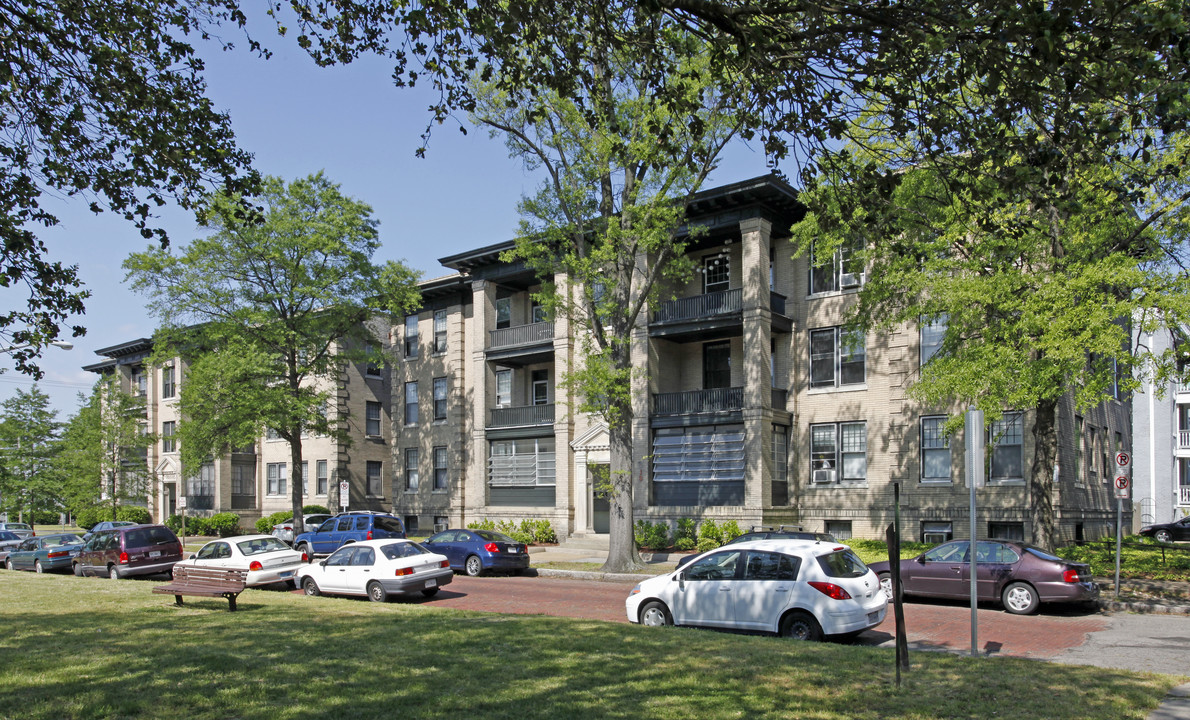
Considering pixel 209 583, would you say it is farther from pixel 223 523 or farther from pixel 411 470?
pixel 223 523

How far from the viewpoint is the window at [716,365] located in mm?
34000

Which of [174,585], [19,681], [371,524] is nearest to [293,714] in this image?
[19,681]

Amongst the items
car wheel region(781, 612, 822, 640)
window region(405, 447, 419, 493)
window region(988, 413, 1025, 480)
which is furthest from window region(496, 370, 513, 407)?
car wheel region(781, 612, 822, 640)

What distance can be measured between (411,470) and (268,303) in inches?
467

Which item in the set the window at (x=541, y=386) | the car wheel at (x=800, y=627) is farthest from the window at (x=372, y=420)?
the car wheel at (x=800, y=627)

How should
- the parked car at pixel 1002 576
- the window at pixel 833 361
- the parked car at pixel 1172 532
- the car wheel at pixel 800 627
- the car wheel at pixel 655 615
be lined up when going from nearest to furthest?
the car wheel at pixel 800 627 < the car wheel at pixel 655 615 < the parked car at pixel 1002 576 < the window at pixel 833 361 < the parked car at pixel 1172 532

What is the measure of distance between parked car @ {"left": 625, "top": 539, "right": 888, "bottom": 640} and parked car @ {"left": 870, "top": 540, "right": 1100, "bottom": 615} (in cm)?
354

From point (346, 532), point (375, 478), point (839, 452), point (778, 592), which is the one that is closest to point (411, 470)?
point (375, 478)

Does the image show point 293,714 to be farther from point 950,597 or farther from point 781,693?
point 950,597

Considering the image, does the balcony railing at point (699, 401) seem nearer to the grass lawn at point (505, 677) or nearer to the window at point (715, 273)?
the window at point (715, 273)

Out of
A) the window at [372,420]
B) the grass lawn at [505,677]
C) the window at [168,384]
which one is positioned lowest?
the grass lawn at [505,677]

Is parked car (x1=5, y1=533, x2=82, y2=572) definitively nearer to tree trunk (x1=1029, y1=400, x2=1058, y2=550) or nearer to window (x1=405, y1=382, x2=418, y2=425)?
window (x1=405, y1=382, x2=418, y2=425)

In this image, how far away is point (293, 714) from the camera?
25.1ft

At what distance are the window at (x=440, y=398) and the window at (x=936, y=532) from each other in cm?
2239
